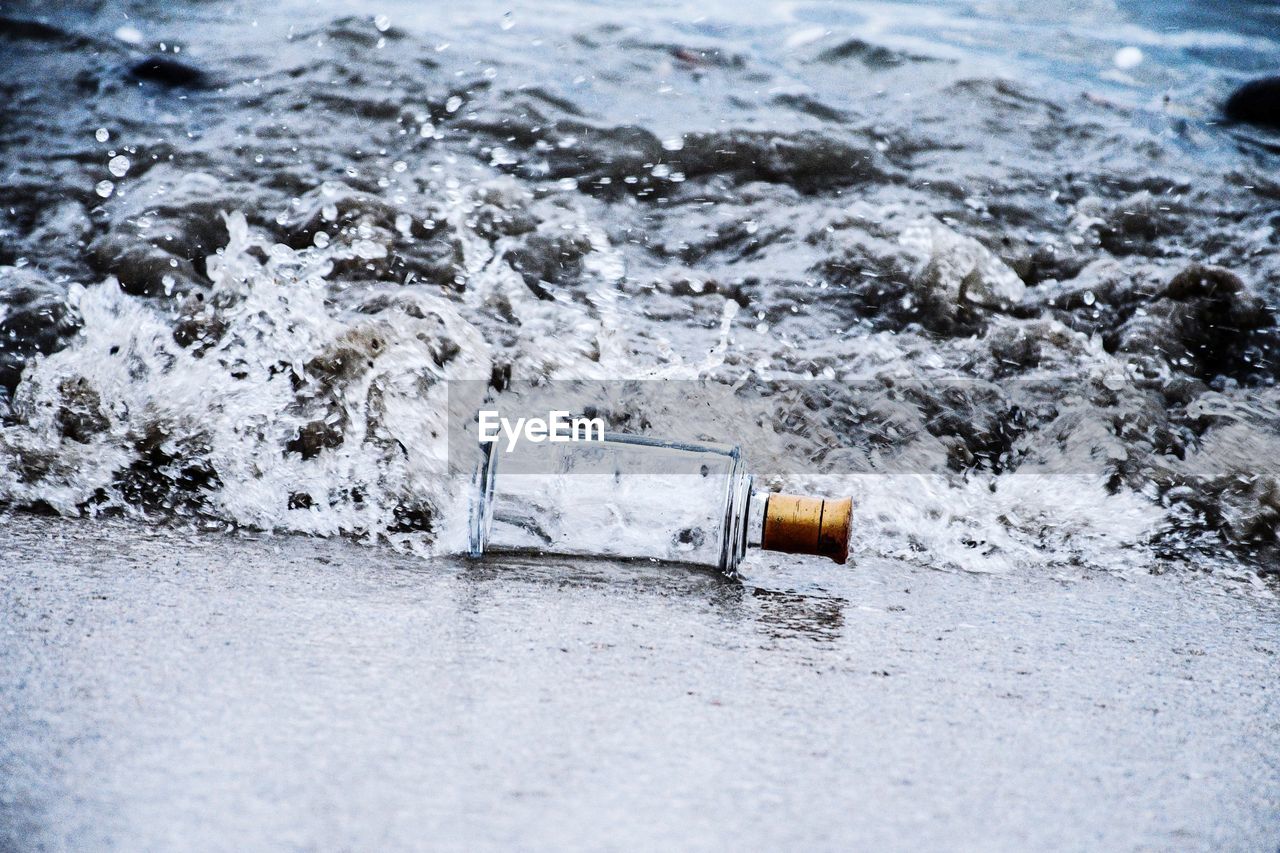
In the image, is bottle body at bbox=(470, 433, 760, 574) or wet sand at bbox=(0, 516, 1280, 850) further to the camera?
bottle body at bbox=(470, 433, 760, 574)

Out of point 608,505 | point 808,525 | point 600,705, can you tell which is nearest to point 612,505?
point 608,505

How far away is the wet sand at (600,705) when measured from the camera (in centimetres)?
95

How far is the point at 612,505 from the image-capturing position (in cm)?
169

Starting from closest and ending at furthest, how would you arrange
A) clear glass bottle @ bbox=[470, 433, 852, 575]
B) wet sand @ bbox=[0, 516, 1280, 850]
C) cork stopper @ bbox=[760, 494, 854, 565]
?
wet sand @ bbox=[0, 516, 1280, 850]
cork stopper @ bbox=[760, 494, 854, 565]
clear glass bottle @ bbox=[470, 433, 852, 575]

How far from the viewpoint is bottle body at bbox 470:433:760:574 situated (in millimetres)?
1687

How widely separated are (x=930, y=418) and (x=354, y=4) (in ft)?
11.3

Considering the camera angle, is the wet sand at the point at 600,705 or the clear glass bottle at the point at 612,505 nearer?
the wet sand at the point at 600,705

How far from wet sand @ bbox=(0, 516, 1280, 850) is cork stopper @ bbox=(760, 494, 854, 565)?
0.32 ft

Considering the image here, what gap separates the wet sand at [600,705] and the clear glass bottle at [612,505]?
0.06m

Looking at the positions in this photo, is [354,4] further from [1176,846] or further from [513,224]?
[1176,846]

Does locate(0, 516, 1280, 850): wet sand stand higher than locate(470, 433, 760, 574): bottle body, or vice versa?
locate(470, 433, 760, 574): bottle body

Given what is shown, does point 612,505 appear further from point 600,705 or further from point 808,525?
point 600,705

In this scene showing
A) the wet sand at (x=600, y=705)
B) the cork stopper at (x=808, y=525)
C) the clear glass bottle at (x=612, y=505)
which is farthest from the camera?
the clear glass bottle at (x=612, y=505)

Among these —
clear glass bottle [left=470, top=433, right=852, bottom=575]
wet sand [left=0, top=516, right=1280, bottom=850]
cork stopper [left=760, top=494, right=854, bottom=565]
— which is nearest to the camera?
wet sand [left=0, top=516, right=1280, bottom=850]
